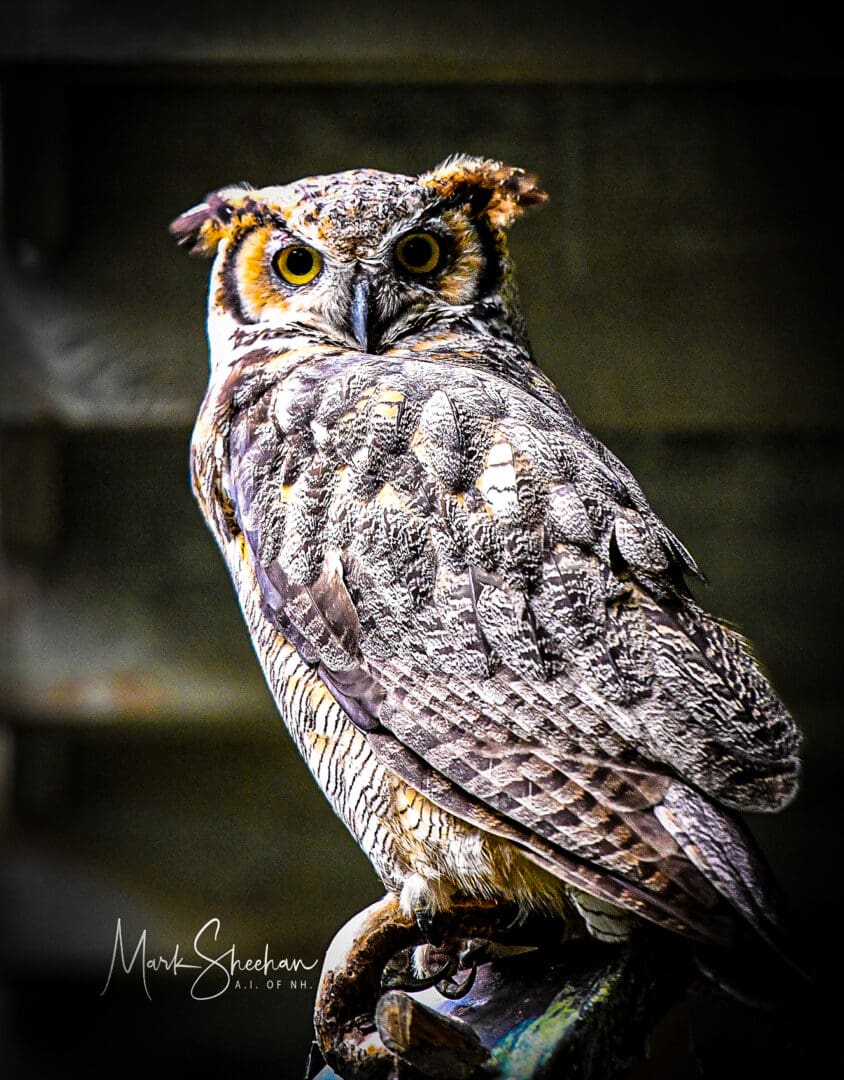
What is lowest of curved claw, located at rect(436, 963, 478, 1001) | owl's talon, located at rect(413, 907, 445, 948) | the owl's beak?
curved claw, located at rect(436, 963, 478, 1001)

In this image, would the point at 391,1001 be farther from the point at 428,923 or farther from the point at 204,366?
the point at 204,366

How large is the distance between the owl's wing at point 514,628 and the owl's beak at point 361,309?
4 cm

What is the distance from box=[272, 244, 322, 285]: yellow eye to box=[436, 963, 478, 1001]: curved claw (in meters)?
0.89

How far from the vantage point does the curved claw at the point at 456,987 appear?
1244 millimetres

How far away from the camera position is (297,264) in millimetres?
1357

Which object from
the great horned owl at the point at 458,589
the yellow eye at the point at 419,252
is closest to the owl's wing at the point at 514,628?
the great horned owl at the point at 458,589

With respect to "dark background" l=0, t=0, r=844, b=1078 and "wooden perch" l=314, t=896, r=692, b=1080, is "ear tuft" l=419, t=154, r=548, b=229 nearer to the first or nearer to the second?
"dark background" l=0, t=0, r=844, b=1078

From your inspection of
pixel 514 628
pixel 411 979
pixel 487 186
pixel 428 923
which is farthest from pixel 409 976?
pixel 487 186

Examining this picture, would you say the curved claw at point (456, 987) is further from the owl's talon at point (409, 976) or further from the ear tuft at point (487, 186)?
the ear tuft at point (487, 186)

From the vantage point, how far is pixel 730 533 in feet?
5.10

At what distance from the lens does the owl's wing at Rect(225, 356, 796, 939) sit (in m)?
1.02

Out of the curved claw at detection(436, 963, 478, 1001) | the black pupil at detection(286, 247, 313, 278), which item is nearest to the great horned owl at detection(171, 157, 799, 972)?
the black pupil at detection(286, 247, 313, 278)

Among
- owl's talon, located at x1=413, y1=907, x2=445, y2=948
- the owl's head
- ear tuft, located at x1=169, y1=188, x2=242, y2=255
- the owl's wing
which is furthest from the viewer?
ear tuft, located at x1=169, y1=188, x2=242, y2=255

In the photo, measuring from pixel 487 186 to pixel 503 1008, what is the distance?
104cm
